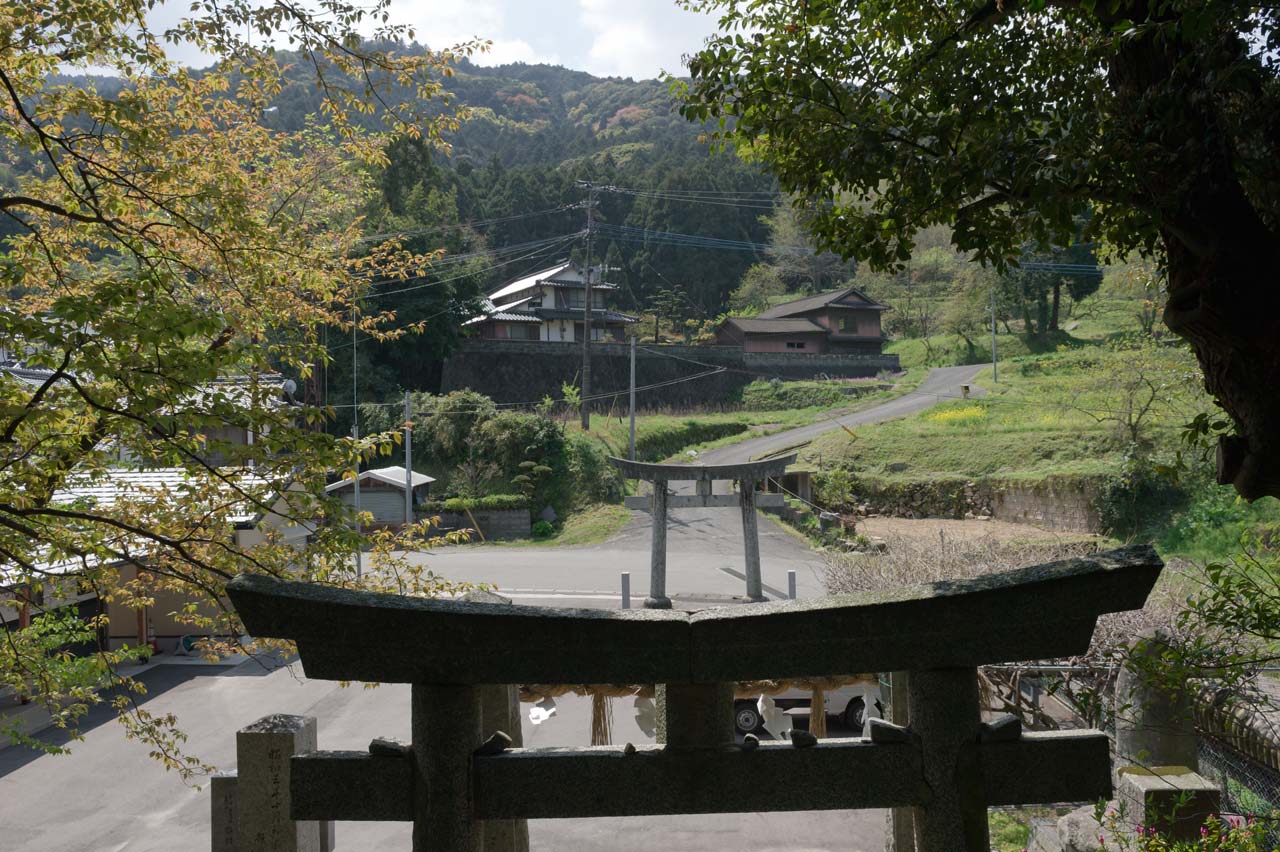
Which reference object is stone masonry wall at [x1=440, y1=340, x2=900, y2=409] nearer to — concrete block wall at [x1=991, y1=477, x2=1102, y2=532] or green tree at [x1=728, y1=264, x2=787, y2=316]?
green tree at [x1=728, y1=264, x2=787, y2=316]

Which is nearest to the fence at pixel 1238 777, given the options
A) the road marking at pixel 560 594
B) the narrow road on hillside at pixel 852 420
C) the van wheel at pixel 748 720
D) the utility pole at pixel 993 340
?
the van wheel at pixel 748 720

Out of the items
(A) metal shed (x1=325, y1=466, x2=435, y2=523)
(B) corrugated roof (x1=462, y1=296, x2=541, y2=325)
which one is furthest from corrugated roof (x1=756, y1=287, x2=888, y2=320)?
(A) metal shed (x1=325, y1=466, x2=435, y2=523)

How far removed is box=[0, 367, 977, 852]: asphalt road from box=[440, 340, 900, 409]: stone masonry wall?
1993 centimetres

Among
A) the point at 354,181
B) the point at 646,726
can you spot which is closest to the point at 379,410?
the point at 354,181

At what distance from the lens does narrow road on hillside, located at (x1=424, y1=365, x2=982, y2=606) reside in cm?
1947

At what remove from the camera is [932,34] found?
4664mm

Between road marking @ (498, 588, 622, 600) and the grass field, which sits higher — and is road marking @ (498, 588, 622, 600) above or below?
below

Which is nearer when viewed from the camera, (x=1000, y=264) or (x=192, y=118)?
(x=1000, y=264)

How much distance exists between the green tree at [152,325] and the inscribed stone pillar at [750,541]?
38.4 ft

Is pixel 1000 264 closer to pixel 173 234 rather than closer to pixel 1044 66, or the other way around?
pixel 1044 66

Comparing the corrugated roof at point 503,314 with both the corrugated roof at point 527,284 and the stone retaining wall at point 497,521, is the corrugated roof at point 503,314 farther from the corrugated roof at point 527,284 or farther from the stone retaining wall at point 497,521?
the stone retaining wall at point 497,521

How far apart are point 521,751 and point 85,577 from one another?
12.6 feet

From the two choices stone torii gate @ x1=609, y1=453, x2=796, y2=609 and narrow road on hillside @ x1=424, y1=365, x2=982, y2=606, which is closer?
stone torii gate @ x1=609, y1=453, x2=796, y2=609

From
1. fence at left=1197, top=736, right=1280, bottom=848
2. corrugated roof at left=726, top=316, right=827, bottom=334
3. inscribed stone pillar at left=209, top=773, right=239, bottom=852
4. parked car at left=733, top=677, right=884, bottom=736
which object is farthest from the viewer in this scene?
corrugated roof at left=726, top=316, right=827, bottom=334
